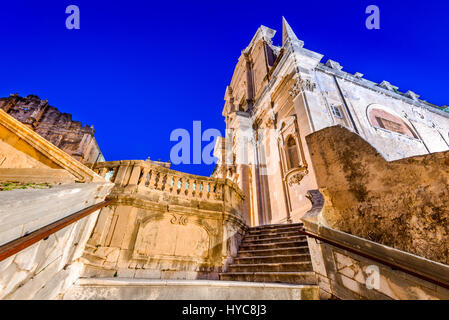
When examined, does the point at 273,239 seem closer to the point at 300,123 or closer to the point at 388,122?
the point at 300,123

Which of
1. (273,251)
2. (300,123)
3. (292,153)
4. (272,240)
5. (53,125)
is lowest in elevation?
(273,251)

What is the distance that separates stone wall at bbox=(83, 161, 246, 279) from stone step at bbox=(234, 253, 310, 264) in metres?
0.38

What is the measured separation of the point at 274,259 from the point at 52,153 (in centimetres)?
525

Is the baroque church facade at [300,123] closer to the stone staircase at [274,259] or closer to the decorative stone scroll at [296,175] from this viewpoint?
the decorative stone scroll at [296,175]

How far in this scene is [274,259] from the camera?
493 cm

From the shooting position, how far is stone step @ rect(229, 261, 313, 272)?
424 cm

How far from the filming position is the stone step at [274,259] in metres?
4.62

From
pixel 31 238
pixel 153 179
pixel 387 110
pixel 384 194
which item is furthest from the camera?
pixel 387 110

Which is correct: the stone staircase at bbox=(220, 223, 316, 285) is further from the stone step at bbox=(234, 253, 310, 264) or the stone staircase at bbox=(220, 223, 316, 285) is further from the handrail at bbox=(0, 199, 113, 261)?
the handrail at bbox=(0, 199, 113, 261)

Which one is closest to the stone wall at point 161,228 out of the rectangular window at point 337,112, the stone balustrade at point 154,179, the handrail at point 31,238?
the stone balustrade at point 154,179

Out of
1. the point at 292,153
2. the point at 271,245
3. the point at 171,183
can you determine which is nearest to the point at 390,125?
the point at 292,153

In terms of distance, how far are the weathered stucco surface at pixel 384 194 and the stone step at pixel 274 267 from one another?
137 cm
